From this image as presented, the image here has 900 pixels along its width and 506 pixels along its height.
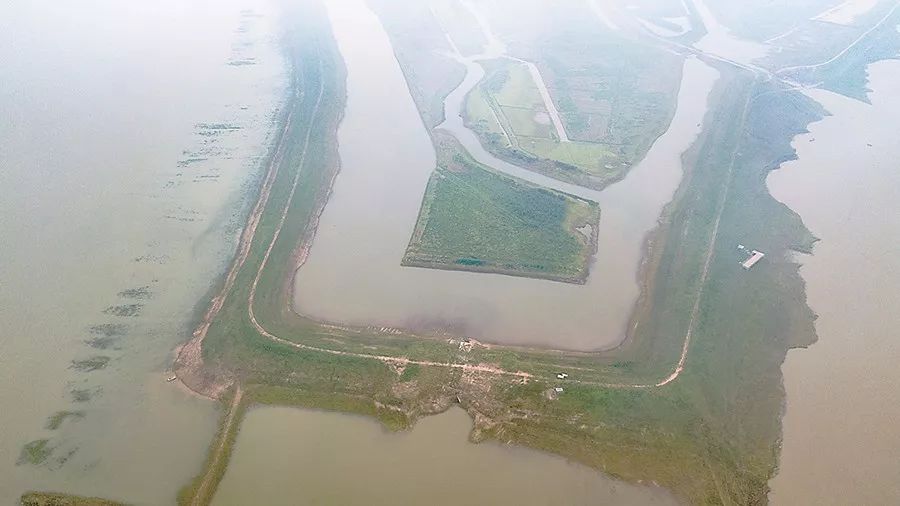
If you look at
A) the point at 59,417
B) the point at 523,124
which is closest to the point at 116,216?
the point at 59,417

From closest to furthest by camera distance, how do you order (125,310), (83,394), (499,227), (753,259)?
(83,394)
(125,310)
(753,259)
(499,227)

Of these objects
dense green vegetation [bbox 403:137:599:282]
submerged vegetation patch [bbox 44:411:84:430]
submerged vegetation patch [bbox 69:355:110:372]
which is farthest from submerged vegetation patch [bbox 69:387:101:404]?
dense green vegetation [bbox 403:137:599:282]

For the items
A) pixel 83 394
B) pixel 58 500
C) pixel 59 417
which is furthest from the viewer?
pixel 83 394

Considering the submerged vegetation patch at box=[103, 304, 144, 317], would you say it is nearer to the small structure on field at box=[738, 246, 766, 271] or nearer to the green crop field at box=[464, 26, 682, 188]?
Answer: the green crop field at box=[464, 26, 682, 188]

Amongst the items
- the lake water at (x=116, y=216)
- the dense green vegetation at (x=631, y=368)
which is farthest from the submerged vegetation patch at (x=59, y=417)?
the dense green vegetation at (x=631, y=368)

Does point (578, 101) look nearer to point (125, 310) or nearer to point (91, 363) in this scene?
point (125, 310)

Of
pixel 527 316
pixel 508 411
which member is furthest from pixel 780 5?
pixel 508 411

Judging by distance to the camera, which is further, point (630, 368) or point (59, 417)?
point (630, 368)
